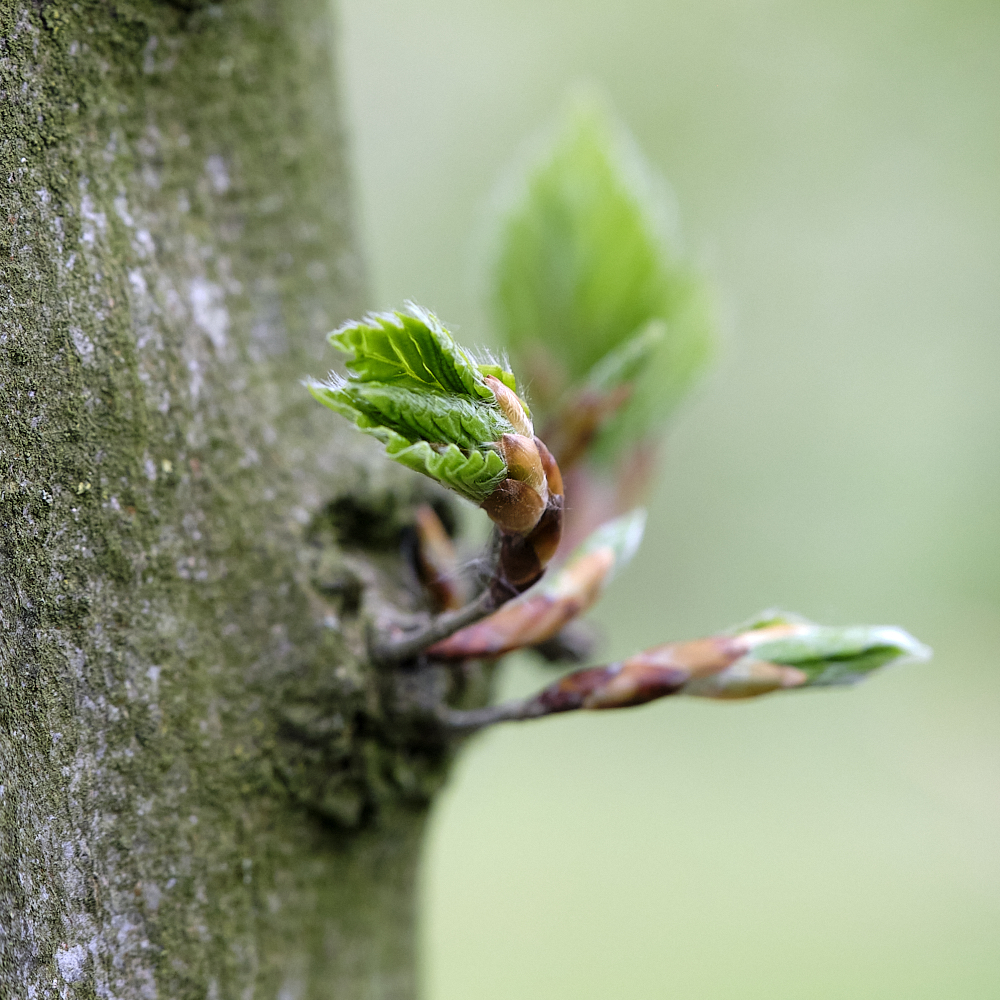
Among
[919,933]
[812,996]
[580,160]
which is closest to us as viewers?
[580,160]

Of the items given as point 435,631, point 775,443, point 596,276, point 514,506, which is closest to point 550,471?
point 514,506

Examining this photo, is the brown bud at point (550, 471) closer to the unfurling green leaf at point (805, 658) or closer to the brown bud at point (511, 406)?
the brown bud at point (511, 406)

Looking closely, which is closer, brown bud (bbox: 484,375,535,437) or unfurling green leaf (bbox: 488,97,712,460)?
brown bud (bbox: 484,375,535,437)

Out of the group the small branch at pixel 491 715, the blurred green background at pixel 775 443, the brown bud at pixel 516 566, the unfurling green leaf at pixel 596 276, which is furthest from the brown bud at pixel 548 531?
the blurred green background at pixel 775 443

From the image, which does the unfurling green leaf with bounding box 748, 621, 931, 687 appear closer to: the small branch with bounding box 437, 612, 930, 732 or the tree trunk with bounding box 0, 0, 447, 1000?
the small branch with bounding box 437, 612, 930, 732

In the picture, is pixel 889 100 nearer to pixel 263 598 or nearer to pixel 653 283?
pixel 653 283

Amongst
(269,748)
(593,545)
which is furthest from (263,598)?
(593,545)

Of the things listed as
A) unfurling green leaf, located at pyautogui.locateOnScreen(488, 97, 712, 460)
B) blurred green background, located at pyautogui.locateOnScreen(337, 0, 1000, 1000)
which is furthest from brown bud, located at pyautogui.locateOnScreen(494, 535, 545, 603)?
blurred green background, located at pyautogui.locateOnScreen(337, 0, 1000, 1000)
